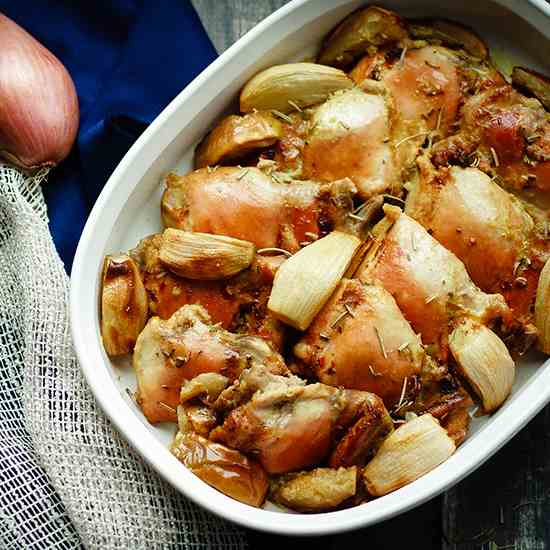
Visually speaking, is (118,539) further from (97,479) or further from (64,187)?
(64,187)

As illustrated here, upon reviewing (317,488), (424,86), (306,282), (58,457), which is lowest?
(58,457)

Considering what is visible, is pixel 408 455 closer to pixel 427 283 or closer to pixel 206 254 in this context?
pixel 427 283

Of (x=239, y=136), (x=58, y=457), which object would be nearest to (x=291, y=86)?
(x=239, y=136)

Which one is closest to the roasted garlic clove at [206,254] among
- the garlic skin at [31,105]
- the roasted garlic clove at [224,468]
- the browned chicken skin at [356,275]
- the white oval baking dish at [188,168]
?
the browned chicken skin at [356,275]

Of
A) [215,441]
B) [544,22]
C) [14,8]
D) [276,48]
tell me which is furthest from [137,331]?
[544,22]

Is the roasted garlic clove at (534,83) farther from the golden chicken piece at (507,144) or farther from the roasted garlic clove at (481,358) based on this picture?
the roasted garlic clove at (481,358)

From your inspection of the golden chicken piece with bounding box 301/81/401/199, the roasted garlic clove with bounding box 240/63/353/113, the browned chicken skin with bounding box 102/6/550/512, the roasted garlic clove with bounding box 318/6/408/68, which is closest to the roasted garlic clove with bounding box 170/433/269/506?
the browned chicken skin with bounding box 102/6/550/512
